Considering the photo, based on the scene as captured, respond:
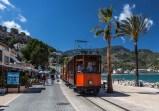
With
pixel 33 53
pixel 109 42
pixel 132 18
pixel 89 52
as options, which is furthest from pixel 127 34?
pixel 33 53

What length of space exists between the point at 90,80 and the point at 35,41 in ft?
247

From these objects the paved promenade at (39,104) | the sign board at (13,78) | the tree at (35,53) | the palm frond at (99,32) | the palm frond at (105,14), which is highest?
the tree at (35,53)

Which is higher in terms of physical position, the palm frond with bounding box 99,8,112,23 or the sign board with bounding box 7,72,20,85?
the palm frond with bounding box 99,8,112,23

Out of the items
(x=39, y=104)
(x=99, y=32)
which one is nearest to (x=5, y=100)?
(x=39, y=104)

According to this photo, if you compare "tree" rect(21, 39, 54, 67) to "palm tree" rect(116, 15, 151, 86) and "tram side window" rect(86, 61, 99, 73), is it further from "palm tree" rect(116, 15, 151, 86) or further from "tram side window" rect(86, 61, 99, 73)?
"tram side window" rect(86, 61, 99, 73)

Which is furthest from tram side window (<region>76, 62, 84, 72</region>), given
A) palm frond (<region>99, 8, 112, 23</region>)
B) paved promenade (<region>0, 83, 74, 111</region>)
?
palm frond (<region>99, 8, 112, 23</region>)

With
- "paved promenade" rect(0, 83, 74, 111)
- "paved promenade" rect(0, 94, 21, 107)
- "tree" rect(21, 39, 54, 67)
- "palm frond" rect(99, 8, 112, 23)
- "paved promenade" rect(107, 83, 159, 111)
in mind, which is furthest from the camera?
"tree" rect(21, 39, 54, 67)

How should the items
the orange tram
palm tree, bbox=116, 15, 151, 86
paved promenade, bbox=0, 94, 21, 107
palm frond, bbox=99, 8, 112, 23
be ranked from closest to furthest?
paved promenade, bbox=0, 94, 21, 107 < the orange tram < palm frond, bbox=99, 8, 112, 23 < palm tree, bbox=116, 15, 151, 86

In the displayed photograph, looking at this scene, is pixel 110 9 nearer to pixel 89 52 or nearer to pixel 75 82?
pixel 89 52

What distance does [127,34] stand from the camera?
5431 centimetres

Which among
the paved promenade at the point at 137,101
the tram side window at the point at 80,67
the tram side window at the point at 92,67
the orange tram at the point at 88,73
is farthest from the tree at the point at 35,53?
the paved promenade at the point at 137,101

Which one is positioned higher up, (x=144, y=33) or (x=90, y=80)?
(x=144, y=33)

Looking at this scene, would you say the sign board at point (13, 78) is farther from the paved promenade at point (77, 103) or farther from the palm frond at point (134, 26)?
the palm frond at point (134, 26)

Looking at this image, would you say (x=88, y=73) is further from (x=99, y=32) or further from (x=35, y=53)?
(x=35, y=53)
